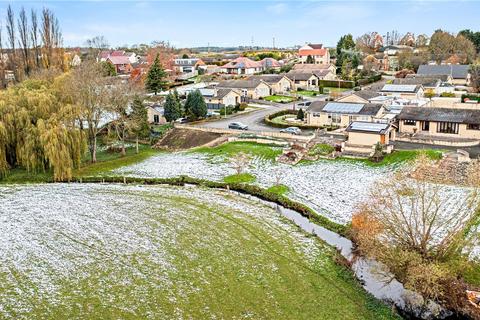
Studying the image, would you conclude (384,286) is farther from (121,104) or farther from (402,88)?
(402,88)

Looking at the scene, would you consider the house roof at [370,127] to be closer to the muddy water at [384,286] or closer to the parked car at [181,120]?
the muddy water at [384,286]

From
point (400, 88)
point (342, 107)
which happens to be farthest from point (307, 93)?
point (342, 107)

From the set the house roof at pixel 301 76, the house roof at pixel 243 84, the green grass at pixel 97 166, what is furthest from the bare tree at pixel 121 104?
Result: the house roof at pixel 301 76

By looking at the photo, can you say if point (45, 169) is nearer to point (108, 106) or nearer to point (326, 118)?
point (108, 106)

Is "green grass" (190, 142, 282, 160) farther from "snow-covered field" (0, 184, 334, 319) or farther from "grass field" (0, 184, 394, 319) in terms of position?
"grass field" (0, 184, 394, 319)

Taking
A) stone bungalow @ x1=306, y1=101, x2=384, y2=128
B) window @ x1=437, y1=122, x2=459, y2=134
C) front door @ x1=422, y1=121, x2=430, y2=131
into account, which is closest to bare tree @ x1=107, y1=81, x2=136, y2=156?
stone bungalow @ x1=306, y1=101, x2=384, y2=128

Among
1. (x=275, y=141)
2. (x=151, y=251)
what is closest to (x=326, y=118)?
(x=275, y=141)
